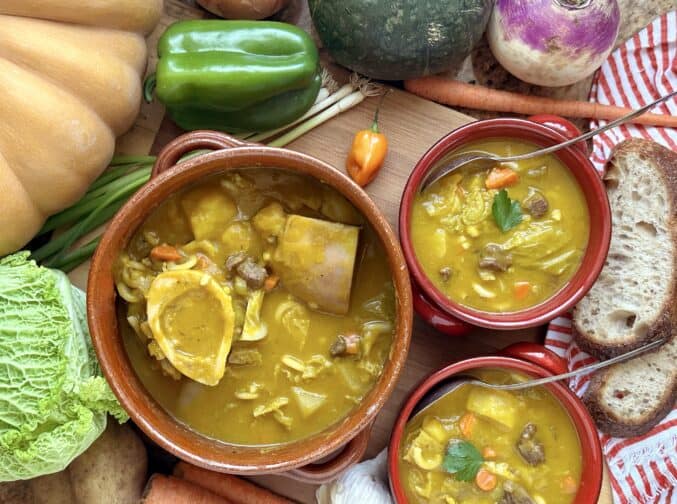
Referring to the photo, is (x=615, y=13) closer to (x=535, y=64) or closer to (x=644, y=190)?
(x=535, y=64)

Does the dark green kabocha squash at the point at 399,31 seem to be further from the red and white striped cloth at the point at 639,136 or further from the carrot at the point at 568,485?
the carrot at the point at 568,485

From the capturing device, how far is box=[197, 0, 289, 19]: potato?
308 centimetres

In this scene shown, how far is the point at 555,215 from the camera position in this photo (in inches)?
116

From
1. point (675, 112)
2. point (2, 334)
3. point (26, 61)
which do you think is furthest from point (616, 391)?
point (26, 61)

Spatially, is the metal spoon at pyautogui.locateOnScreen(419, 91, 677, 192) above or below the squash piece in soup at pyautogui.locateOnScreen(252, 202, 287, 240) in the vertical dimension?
above

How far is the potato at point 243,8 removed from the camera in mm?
3084

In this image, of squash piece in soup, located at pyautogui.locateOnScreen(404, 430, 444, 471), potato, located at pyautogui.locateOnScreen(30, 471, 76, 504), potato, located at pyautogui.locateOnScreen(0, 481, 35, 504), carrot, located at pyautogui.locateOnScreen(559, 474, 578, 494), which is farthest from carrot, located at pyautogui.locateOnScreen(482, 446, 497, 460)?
potato, located at pyautogui.locateOnScreen(0, 481, 35, 504)

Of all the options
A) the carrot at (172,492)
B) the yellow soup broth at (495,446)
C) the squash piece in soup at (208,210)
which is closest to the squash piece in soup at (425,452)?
the yellow soup broth at (495,446)

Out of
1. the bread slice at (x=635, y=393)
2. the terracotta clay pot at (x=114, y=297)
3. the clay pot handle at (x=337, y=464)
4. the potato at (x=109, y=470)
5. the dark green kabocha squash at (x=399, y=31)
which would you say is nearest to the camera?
the terracotta clay pot at (x=114, y=297)

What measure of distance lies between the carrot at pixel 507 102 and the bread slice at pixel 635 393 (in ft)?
3.10

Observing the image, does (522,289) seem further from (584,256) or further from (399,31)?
(399,31)

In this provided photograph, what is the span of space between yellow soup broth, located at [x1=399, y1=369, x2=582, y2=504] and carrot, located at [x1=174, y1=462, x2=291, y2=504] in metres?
0.61

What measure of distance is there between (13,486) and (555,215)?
238cm

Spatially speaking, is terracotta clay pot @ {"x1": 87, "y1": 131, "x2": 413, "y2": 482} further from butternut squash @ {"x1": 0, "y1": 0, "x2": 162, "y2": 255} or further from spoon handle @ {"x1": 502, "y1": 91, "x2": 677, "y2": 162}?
spoon handle @ {"x1": 502, "y1": 91, "x2": 677, "y2": 162}
